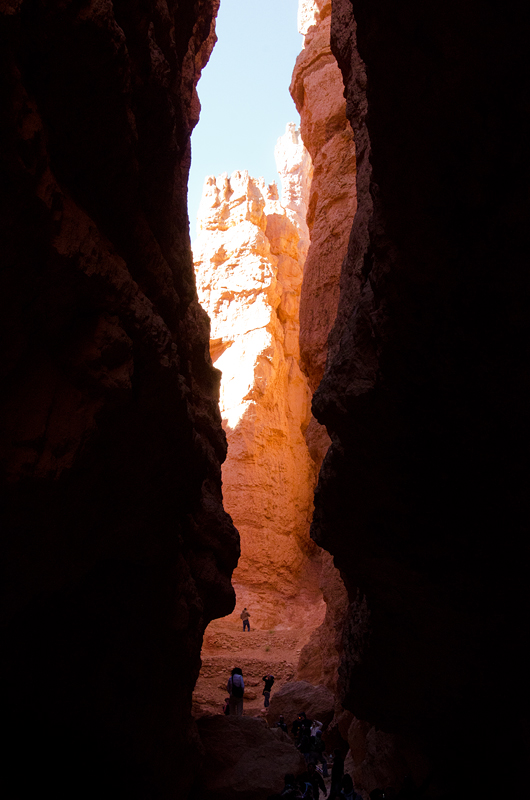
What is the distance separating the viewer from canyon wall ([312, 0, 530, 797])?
10.8 feet

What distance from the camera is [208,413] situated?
8141 mm

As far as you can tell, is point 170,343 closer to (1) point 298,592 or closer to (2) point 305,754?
(2) point 305,754

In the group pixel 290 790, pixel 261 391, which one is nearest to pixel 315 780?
pixel 290 790

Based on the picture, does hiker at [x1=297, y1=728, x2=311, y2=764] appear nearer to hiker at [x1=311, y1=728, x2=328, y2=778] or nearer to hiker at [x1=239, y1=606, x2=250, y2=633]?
hiker at [x1=311, y1=728, x2=328, y2=778]

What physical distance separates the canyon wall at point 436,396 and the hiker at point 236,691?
3984 millimetres

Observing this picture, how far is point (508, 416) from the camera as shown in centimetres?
434

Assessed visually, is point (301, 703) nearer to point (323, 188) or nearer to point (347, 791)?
point (347, 791)

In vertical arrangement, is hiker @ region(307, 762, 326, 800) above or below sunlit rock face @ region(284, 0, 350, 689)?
below

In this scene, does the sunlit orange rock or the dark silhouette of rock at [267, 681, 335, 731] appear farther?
the sunlit orange rock

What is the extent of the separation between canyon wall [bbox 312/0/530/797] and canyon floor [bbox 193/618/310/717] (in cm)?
795

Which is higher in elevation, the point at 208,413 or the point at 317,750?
the point at 208,413

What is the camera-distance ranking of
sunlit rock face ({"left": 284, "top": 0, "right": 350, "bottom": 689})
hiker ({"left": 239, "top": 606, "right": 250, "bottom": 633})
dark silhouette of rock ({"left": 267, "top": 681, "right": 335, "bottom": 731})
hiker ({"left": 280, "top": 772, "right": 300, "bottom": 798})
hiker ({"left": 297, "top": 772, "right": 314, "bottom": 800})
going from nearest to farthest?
hiker ({"left": 280, "top": 772, "right": 300, "bottom": 798}) → hiker ({"left": 297, "top": 772, "right": 314, "bottom": 800}) → dark silhouette of rock ({"left": 267, "top": 681, "right": 335, "bottom": 731}) → sunlit rock face ({"left": 284, "top": 0, "right": 350, "bottom": 689}) → hiker ({"left": 239, "top": 606, "right": 250, "bottom": 633})

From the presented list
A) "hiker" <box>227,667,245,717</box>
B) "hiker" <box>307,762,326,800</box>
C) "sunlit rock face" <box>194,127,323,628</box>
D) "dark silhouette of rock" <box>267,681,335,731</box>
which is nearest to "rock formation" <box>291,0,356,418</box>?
"dark silhouette of rock" <box>267,681,335,731</box>

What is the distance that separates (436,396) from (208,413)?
4.31 metres
